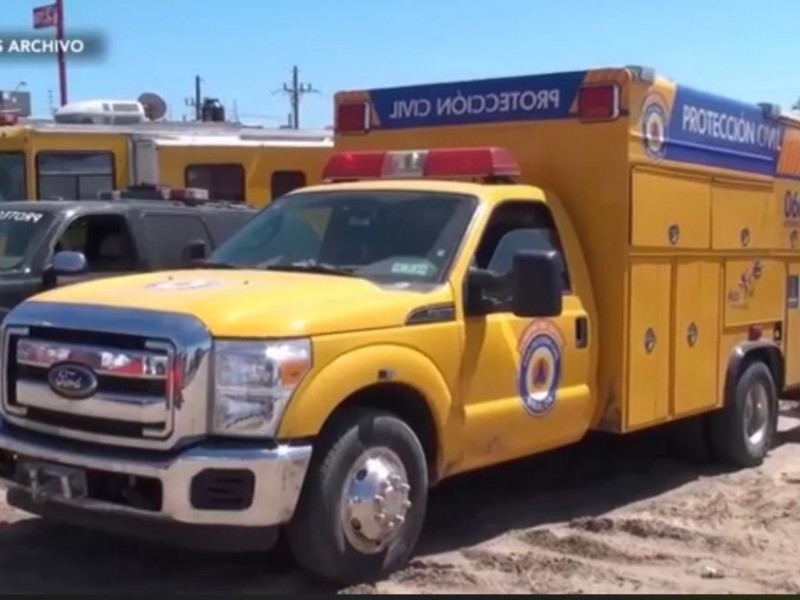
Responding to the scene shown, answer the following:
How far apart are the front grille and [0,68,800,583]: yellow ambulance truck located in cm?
1

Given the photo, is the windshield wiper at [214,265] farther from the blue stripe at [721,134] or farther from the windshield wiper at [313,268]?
the blue stripe at [721,134]

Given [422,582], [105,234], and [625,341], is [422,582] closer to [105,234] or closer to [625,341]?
[625,341]

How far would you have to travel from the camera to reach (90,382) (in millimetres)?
5559

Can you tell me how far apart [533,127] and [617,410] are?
173 centimetres

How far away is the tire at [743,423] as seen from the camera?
865cm

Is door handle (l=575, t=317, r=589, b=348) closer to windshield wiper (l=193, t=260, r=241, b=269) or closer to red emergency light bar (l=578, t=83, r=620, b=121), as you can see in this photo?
red emergency light bar (l=578, t=83, r=620, b=121)

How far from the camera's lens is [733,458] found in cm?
876

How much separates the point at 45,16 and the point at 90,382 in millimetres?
18587

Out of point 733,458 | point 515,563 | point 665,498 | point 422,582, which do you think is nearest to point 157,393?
point 422,582

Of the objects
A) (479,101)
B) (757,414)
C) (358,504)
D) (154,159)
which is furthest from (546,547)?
(154,159)

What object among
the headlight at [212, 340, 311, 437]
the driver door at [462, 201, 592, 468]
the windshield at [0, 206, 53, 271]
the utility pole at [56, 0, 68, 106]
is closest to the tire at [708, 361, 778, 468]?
the driver door at [462, 201, 592, 468]

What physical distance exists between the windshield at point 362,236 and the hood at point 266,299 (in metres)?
0.22

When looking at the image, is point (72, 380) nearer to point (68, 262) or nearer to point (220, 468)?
point (220, 468)

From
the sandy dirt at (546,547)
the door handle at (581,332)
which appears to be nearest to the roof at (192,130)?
the sandy dirt at (546,547)
